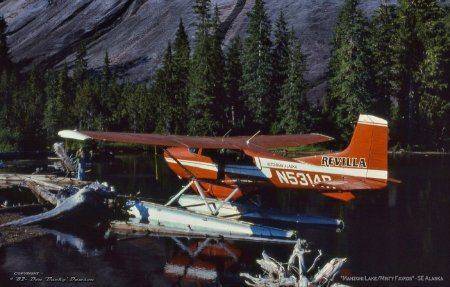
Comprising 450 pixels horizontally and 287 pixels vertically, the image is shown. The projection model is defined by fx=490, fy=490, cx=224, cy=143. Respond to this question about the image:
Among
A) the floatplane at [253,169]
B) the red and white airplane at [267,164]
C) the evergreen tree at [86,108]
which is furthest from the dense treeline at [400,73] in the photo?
the red and white airplane at [267,164]

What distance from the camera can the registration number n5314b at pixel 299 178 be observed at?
15.7 m

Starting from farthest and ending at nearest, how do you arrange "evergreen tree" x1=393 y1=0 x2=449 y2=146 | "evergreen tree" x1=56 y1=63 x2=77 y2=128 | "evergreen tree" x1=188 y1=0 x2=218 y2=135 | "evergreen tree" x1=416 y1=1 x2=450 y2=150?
"evergreen tree" x1=56 y1=63 x2=77 y2=128 → "evergreen tree" x1=393 y1=0 x2=449 y2=146 → "evergreen tree" x1=416 y1=1 x2=450 y2=150 → "evergreen tree" x1=188 y1=0 x2=218 y2=135

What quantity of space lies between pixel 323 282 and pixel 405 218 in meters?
9.49

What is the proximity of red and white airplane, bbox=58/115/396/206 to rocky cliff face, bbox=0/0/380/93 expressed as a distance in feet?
212

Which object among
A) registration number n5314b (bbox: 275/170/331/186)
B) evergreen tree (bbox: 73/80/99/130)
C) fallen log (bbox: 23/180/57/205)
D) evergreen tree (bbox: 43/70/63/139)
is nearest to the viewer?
registration number n5314b (bbox: 275/170/331/186)

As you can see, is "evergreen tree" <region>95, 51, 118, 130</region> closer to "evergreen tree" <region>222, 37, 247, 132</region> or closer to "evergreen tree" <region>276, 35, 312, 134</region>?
"evergreen tree" <region>222, 37, 247, 132</region>

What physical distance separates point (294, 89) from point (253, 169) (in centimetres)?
3352

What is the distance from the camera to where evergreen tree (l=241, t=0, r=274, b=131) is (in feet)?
173

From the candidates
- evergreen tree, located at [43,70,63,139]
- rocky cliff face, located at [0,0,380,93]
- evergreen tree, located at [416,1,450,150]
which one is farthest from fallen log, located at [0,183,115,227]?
rocky cliff face, located at [0,0,380,93]

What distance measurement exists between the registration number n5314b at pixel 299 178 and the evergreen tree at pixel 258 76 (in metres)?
36.4

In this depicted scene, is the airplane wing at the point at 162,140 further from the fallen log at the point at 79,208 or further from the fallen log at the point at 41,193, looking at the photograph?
the fallen log at the point at 41,193

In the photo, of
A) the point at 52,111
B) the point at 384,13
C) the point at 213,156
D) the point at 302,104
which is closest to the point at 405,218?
the point at 213,156

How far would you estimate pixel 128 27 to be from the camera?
134m

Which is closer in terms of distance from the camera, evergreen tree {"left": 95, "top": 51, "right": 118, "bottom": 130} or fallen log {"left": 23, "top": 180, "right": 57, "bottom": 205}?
fallen log {"left": 23, "top": 180, "right": 57, "bottom": 205}
